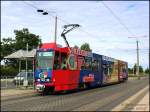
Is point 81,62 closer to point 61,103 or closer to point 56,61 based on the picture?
point 56,61

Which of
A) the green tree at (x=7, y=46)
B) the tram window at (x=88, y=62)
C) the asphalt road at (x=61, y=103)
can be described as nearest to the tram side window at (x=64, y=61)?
the asphalt road at (x=61, y=103)

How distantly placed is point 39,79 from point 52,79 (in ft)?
3.27

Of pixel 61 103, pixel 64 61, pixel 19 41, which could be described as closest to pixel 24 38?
pixel 19 41

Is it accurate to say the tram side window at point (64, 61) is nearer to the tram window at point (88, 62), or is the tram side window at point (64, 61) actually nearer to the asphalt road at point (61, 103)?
the asphalt road at point (61, 103)

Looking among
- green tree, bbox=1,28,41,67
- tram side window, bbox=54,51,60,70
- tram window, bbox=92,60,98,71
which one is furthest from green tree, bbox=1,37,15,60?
tram side window, bbox=54,51,60,70

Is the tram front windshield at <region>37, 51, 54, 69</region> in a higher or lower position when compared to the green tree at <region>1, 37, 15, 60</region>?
lower

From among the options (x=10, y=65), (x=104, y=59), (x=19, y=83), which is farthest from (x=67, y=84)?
(x=10, y=65)

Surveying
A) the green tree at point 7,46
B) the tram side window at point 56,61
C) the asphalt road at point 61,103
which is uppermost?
the green tree at point 7,46

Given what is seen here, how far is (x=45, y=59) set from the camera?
90.8ft

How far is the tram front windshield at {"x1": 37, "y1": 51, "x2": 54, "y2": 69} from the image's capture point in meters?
27.3

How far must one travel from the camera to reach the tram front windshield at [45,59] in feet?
89.7

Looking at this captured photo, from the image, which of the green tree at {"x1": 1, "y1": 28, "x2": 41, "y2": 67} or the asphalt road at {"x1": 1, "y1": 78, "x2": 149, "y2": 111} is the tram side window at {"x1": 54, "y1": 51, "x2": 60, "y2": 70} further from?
Answer: the green tree at {"x1": 1, "y1": 28, "x2": 41, "y2": 67}

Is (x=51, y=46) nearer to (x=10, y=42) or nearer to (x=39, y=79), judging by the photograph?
(x=39, y=79)

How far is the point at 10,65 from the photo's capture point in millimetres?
85125
